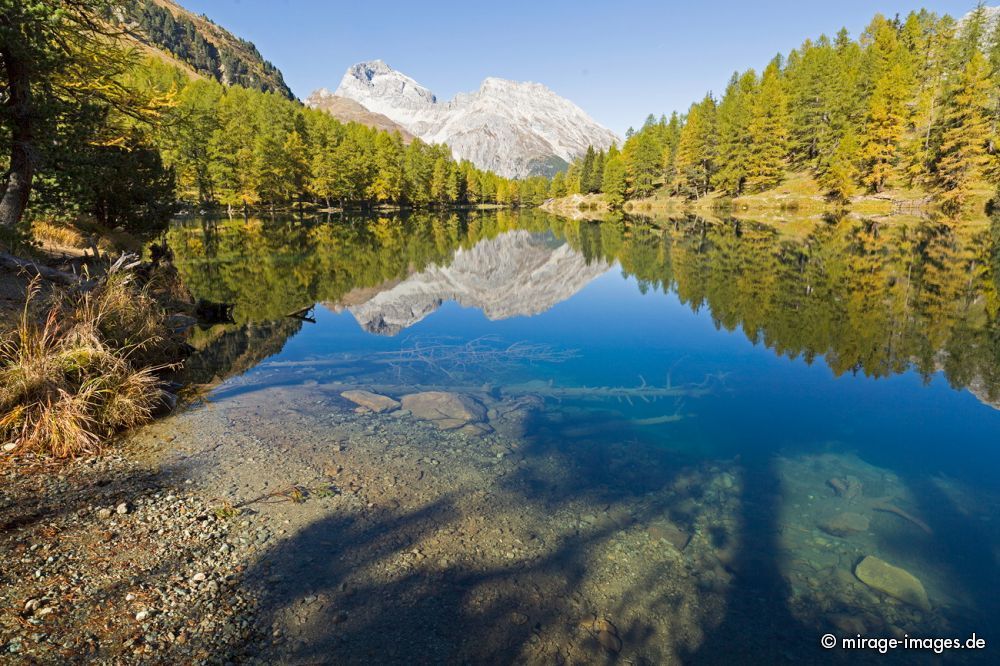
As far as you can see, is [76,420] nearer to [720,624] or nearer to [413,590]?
[413,590]

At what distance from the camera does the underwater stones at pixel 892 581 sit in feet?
17.8

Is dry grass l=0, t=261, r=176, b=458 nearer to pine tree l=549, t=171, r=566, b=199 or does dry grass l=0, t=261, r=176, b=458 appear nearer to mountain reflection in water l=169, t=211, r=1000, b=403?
mountain reflection in water l=169, t=211, r=1000, b=403

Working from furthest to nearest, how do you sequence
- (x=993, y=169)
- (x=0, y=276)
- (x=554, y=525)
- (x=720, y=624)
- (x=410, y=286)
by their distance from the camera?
1. (x=993, y=169)
2. (x=410, y=286)
3. (x=0, y=276)
4. (x=554, y=525)
5. (x=720, y=624)

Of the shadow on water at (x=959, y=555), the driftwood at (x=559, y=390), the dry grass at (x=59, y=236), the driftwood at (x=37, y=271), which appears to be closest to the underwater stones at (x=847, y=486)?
the shadow on water at (x=959, y=555)

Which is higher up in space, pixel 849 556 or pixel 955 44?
pixel 955 44

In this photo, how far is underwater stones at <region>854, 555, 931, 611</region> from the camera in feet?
17.8

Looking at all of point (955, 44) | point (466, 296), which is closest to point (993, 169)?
point (955, 44)

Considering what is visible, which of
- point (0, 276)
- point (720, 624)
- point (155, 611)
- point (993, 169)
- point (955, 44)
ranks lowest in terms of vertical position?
point (720, 624)

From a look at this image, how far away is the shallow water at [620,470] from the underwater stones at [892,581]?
12cm

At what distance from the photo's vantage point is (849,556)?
6090 millimetres

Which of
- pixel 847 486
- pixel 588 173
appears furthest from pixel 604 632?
pixel 588 173

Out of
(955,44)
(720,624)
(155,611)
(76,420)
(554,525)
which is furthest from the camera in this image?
(955,44)

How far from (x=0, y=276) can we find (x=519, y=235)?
4874 centimetres

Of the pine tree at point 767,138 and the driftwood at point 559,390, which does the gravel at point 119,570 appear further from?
the pine tree at point 767,138
